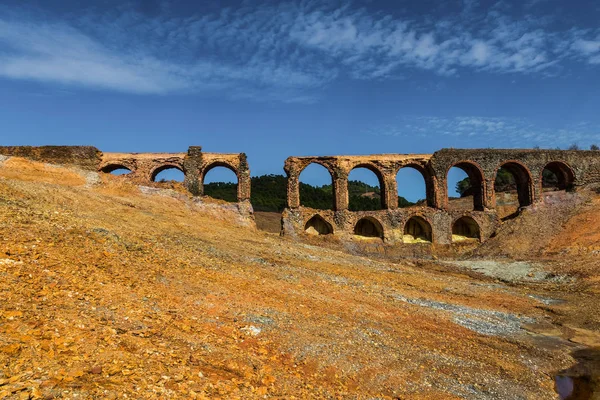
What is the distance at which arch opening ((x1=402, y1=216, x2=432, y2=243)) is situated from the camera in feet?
95.0

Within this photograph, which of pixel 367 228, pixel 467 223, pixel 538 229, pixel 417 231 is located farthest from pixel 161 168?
pixel 538 229

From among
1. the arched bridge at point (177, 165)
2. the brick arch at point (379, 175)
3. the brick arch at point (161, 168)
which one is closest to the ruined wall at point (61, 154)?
the arched bridge at point (177, 165)

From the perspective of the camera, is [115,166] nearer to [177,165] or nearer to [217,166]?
[177,165]

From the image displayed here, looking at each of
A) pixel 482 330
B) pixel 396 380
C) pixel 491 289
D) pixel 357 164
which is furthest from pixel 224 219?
pixel 396 380

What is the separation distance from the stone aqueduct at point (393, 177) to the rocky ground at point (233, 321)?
12062 millimetres

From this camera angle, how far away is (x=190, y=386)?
4.78 meters

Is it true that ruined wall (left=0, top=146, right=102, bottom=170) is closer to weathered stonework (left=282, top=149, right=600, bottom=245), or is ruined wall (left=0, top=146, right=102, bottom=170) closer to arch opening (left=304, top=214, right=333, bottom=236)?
weathered stonework (left=282, top=149, right=600, bottom=245)

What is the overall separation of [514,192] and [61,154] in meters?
39.4

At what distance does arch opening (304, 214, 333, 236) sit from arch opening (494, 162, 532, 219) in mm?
13145

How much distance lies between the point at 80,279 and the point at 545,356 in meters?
9.13

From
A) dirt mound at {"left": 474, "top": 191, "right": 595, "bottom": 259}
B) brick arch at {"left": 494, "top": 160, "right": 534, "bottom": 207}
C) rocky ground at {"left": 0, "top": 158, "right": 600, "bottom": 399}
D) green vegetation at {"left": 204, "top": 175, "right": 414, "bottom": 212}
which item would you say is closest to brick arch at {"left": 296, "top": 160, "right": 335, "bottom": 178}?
dirt mound at {"left": 474, "top": 191, "right": 595, "bottom": 259}

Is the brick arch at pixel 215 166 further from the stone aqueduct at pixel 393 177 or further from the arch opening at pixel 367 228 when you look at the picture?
the arch opening at pixel 367 228

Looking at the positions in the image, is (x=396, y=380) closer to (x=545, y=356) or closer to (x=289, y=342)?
(x=289, y=342)

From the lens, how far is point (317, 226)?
96.8 ft
